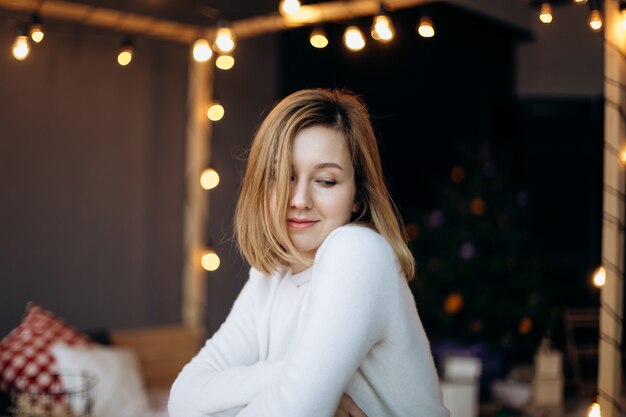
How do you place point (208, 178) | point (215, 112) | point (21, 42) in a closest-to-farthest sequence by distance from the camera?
1. point (21, 42)
2. point (208, 178)
3. point (215, 112)

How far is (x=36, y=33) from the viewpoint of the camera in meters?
3.01

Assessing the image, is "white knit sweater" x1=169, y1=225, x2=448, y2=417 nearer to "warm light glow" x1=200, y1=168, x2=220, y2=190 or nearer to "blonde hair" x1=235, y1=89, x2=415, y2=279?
"blonde hair" x1=235, y1=89, x2=415, y2=279

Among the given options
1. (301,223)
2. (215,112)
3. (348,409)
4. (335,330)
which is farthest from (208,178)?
(335,330)

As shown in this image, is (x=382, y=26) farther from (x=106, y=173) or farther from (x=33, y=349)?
(x=106, y=173)

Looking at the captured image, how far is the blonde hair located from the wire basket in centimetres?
134

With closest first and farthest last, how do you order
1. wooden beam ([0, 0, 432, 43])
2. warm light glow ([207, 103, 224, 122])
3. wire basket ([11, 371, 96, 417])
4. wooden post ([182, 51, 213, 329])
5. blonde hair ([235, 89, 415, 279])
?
blonde hair ([235, 89, 415, 279]) < wire basket ([11, 371, 96, 417]) < wooden beam ([0, 0, 432, 43]) < warm light glow ([207, 103, 224, 122]) < wooden post ([182, 51, 213, 329])

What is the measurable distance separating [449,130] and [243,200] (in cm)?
502

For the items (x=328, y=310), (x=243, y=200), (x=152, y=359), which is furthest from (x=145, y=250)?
(x=328, y=310)

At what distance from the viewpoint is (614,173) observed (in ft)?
8.64

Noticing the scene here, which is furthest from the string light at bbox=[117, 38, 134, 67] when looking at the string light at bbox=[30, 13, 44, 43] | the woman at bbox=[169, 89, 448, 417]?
the woman at bbox=[169, 89, 448, 417]

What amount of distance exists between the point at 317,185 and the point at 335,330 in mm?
409

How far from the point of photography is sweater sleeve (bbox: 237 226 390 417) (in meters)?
1.48

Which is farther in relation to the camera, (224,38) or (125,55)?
(125,55)

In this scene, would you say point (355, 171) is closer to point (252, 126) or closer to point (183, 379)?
Result: point (183, 379)
